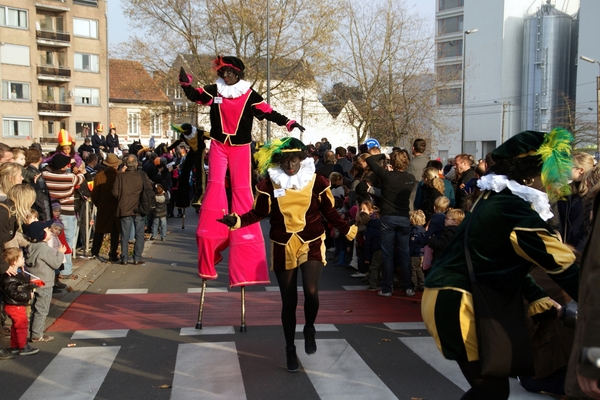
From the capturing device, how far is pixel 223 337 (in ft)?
25.1

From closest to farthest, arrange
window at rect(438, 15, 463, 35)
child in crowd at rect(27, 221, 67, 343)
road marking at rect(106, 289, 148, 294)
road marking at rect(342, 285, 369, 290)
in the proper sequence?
child in crowd at rect(27, 221, 67, 343)
road marking at rect(106, 289, 148, 294)
road marking at rect(342, 285, 369, 290)
window at rect(438, 15, 463, 35)

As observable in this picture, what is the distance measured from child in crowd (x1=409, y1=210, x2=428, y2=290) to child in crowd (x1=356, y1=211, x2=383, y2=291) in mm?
573

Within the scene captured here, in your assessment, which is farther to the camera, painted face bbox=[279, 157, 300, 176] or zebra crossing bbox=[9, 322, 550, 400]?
painted face bbox=[279, 157, 300, 176]

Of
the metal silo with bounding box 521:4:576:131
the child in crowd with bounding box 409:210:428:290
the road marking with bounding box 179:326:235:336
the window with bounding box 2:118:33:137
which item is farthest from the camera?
the metal silo with bounding box 521:4:576:131

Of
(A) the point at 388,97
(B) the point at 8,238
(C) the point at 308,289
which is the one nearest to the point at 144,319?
(B) the point at 8,238

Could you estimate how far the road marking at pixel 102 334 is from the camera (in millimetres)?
7672

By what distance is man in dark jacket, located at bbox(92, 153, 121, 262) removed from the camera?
13.6m

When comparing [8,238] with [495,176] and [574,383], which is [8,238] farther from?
[574,383]

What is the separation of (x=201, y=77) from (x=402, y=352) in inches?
1070

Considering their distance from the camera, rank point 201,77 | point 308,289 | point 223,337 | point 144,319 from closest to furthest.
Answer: point 308,289 → point 223,337 → point 144,319 → point 201,77

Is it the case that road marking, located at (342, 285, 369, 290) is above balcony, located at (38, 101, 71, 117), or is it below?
below

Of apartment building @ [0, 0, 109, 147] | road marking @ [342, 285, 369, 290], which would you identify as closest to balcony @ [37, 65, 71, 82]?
apartment building @ [0, 0, 109, 147]

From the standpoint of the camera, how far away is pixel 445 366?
6547mm

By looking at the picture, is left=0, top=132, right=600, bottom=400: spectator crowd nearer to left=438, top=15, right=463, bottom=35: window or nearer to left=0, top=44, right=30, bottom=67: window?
left=0, top=44, right=30, bottom=67: window
